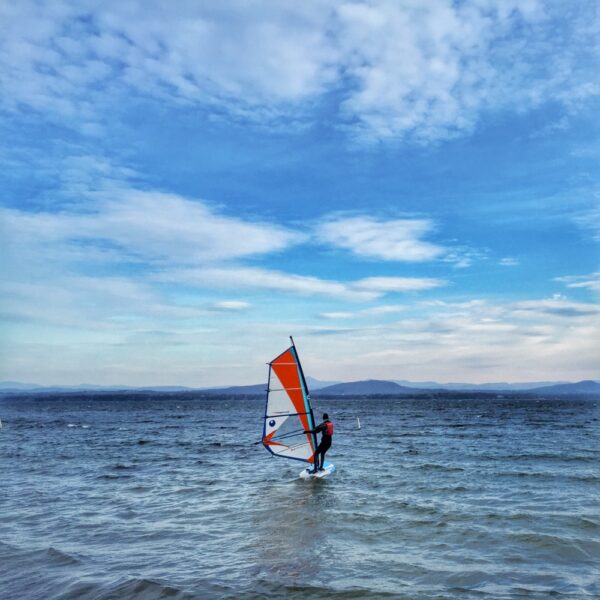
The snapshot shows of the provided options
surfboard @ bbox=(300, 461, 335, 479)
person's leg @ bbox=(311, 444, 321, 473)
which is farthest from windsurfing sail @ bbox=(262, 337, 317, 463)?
surfboard @ bbox=(300, 461, 335, 479)

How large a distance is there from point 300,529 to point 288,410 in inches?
276

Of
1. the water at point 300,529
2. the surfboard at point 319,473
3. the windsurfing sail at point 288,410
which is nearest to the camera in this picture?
the water at point 300,529

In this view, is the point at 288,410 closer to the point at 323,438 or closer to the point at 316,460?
the point at 323,438

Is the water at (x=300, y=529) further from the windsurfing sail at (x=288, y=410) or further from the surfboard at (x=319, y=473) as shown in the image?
the windsurfing sail at (x=288, y=410)

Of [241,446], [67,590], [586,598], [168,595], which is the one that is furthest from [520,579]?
[241,446]

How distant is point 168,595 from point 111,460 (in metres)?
21.4

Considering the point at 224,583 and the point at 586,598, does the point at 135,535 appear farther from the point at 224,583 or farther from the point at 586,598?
the point at 586,598

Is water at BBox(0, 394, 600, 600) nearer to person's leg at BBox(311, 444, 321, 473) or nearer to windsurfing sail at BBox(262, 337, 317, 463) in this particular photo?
person's leg at BBox(311, 444, 321, 473)

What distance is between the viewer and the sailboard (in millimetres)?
21031

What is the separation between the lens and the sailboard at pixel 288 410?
21.0 meters

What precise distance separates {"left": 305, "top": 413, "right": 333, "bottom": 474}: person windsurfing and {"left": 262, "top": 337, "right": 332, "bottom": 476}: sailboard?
0.75 feet

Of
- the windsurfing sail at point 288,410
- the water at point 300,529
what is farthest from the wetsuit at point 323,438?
the water at point 300,529

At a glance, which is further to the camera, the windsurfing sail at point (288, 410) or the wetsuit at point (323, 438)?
the wetsuit at point (323, 438)

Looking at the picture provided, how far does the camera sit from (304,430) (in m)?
21.7
